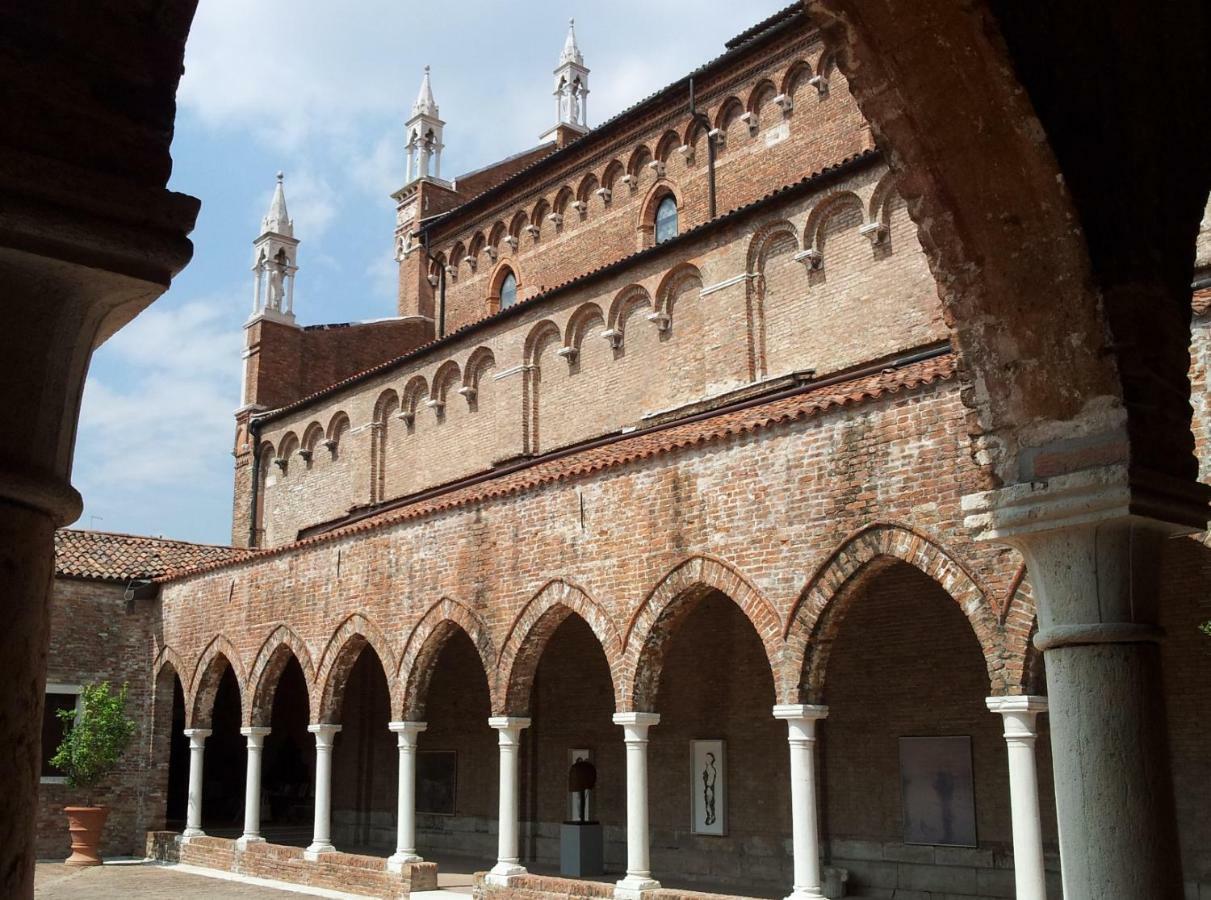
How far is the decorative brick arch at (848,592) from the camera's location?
405 inches

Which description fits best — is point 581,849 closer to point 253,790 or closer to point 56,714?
point 253,790

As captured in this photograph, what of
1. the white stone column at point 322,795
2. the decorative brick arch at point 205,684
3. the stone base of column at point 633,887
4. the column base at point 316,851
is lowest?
the column base at point 316,851

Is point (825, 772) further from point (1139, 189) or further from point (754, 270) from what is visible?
point (1139, 189)

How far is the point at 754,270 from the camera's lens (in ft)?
58.5

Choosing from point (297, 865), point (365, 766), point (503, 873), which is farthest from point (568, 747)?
point (365, 766)

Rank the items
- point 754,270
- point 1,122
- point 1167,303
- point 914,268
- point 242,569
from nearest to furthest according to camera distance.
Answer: point 1,122
point 1167,303
point 914,268
point 754,270
point 242,569

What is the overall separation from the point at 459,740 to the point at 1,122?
19642 millimetres

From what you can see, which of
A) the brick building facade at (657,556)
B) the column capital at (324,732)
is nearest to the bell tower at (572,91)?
the brick building facade at (657,556)

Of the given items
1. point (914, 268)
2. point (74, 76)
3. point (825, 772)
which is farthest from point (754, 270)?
point (74, 76)

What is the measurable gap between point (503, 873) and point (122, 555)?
13194 mm

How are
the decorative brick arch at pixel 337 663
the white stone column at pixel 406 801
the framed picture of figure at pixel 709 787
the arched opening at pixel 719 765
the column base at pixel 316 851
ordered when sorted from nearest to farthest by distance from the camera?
the arched opening at pixel 719 765 < the white stone column at pixel 406 801 < the framed picture of figure at pixel 709 787 < the column base at pixel 316 851 < the decorative brick arch at pixel 337 663

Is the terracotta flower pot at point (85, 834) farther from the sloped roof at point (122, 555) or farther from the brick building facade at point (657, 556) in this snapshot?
the sloped roof at point (122, 555)

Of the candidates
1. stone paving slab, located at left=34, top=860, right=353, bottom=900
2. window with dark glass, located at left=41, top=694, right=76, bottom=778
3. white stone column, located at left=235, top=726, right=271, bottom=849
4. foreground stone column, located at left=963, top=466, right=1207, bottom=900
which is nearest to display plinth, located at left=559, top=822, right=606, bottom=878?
stone paving slab, located at left=34, top=860, right=353, bottom=900

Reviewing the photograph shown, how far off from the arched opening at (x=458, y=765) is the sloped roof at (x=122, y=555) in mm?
4538
